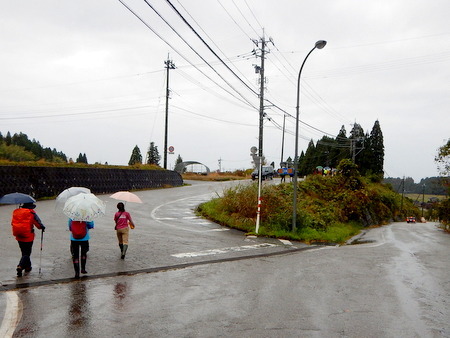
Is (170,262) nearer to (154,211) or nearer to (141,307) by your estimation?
(141,307)

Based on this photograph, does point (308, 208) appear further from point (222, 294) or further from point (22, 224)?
point (22, 224)

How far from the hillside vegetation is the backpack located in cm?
987

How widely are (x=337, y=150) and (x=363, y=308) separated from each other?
247ft

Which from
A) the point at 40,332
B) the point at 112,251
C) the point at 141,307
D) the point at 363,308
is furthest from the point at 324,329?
the point at 112,251

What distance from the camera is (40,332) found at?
5.14 metres

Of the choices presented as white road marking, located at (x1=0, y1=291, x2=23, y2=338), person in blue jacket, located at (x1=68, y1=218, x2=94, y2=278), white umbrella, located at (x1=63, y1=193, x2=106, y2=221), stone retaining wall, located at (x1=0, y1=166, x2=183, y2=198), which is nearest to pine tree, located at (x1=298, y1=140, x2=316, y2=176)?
stone retaining wall, located at (x1=0, y1=166, x2=183, y2=198)

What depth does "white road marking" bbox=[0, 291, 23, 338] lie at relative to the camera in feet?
16.9

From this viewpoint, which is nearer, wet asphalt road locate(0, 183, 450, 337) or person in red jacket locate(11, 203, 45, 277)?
wet asphalt road locate(0, 183, 450, 337)

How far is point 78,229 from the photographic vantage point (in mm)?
7996

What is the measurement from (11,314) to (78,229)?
239 cm

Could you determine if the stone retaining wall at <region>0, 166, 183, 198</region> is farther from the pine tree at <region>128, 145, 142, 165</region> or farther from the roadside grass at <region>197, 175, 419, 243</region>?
the pine tree at <region>128, 145, 142, 165</region>

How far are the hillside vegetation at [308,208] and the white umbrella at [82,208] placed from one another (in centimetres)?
991

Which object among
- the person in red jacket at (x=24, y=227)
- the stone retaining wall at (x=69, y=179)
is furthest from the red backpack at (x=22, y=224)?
the stone retaining wall at (x=69, y=179)

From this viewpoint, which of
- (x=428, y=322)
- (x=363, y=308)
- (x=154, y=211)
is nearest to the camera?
(x=428, y=322)
